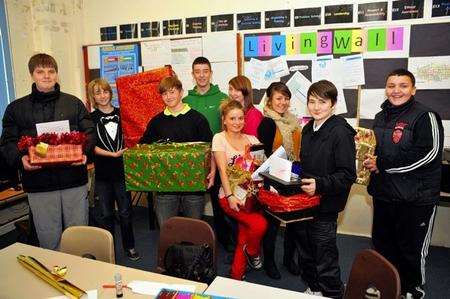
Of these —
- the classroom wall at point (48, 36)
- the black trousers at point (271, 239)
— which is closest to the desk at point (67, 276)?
the black trousers at point (271, 239)

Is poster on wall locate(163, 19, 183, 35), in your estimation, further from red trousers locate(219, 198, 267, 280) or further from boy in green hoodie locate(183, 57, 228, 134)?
red trousers locate(219, 198, 267, 280)

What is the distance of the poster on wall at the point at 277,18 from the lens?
3682 millimetres

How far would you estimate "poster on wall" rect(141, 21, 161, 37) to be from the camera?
4.26m

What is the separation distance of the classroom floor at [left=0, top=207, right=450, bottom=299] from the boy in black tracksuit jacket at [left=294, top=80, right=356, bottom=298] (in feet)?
1.86

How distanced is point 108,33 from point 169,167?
2692 millimetres

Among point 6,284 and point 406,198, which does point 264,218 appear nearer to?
point 406,198

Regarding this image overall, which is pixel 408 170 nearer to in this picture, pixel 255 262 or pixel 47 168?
pixel 255 262

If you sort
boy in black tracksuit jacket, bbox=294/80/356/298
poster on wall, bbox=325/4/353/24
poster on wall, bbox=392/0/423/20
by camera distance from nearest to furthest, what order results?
boy in black tracksuit jacket, bbox=294/80/356/298 < poster on wall, bbox=392/0/423/20 < poster on wall, bbox=325/4/353/24

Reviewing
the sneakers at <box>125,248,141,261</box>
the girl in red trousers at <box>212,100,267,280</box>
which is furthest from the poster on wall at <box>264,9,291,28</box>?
the sneakers at <box>125,248,141,261</box>

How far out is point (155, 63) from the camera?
434 centimetres

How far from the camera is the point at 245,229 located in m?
2.72

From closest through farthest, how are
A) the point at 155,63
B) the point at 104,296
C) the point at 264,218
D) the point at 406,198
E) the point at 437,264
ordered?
the point at 104,296 → the point at 406,198 → the point at 264,218 → the point at 437,264 → the point at 155,63

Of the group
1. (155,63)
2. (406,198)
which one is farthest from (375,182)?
(155,63)

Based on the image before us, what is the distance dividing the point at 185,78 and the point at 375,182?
2.51 metres
